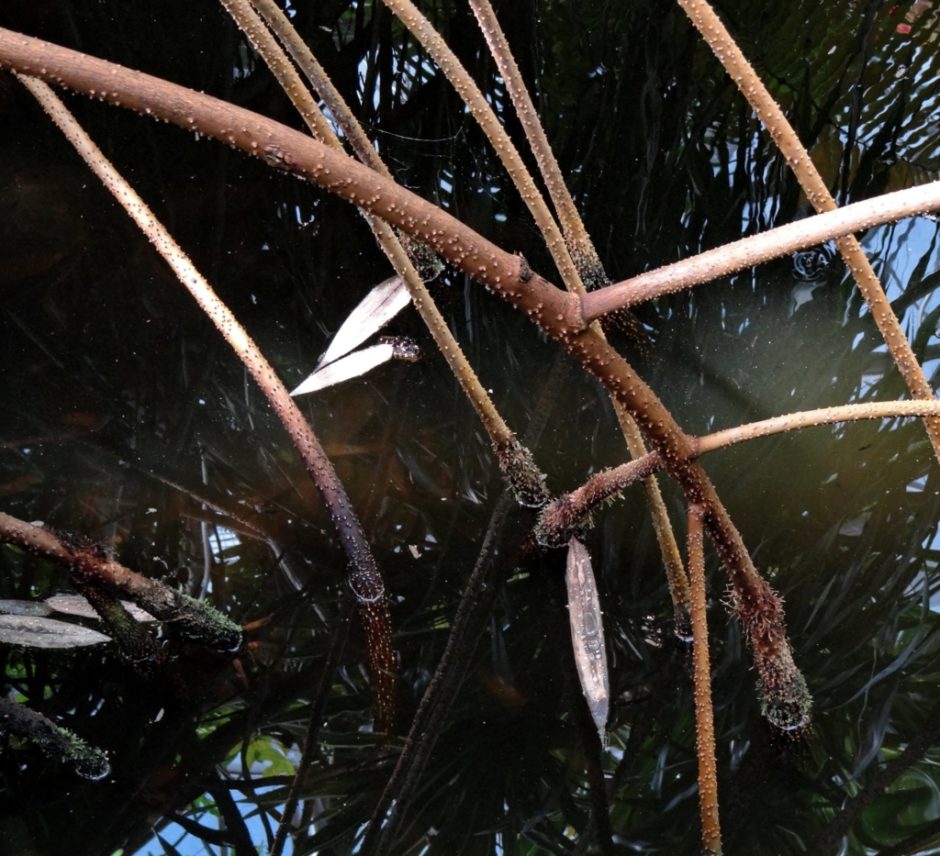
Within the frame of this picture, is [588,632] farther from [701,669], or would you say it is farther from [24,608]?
[24,608]

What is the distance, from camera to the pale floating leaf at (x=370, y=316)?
139cm

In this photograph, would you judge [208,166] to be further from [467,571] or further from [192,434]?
[467,571]

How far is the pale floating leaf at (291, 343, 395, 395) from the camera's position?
1384mm

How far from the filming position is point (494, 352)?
1.63 metres

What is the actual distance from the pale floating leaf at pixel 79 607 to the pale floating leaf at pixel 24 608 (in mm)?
10

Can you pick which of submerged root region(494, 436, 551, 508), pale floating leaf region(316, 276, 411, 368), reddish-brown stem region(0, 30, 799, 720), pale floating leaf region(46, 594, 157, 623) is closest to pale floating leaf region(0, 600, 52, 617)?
pale floating leaf region(46, 594, 157, 623)

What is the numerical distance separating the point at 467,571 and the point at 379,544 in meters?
0.13

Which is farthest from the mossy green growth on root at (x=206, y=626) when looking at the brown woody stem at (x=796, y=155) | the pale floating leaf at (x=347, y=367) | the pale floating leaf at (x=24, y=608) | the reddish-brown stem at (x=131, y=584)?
the brown woody stem at (x=796, y=155)

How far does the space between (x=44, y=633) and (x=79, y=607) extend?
0.24 feet

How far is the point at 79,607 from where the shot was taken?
1.23m

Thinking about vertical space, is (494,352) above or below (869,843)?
above

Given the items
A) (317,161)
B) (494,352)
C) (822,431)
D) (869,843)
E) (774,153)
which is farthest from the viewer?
(774,153)

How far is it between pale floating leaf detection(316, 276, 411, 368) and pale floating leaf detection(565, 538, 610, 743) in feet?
1.34

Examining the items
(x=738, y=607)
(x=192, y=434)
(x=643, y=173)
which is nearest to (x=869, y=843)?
(x=738, y=607)
